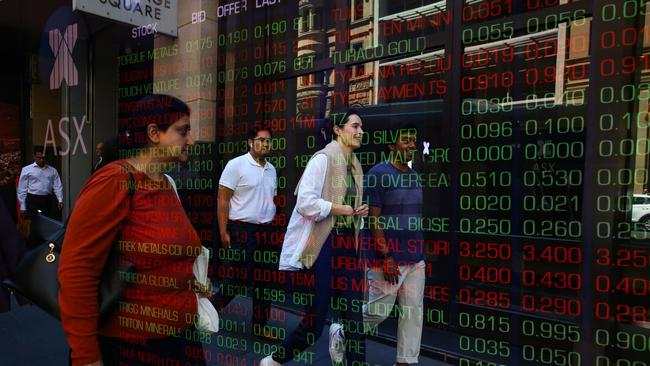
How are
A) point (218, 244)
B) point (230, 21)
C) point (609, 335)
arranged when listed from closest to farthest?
point (609, 335), point (230, 21), point (218, 244)

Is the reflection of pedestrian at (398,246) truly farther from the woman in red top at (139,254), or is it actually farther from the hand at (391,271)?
the woman in red top at (139,254)

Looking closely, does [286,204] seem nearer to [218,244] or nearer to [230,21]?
[218,244]

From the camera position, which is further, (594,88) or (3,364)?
(3,364)

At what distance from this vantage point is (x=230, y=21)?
2.34 meters

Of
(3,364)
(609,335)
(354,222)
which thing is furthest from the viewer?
(3,364)

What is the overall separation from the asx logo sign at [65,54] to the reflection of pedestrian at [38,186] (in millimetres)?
767

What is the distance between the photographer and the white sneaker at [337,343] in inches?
89.2

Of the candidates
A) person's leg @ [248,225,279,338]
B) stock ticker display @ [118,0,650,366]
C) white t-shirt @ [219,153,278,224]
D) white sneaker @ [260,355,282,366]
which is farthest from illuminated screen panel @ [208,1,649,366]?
white sneaker @ [260,355,282,366]

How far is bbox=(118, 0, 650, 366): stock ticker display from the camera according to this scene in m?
1.49

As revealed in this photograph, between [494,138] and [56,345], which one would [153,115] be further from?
[56,345]

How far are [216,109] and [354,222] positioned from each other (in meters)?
1.02

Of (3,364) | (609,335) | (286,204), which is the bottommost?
(3,364)

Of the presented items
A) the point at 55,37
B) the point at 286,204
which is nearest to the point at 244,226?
the point at 286,204

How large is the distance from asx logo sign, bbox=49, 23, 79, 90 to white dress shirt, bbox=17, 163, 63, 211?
0.82 m
